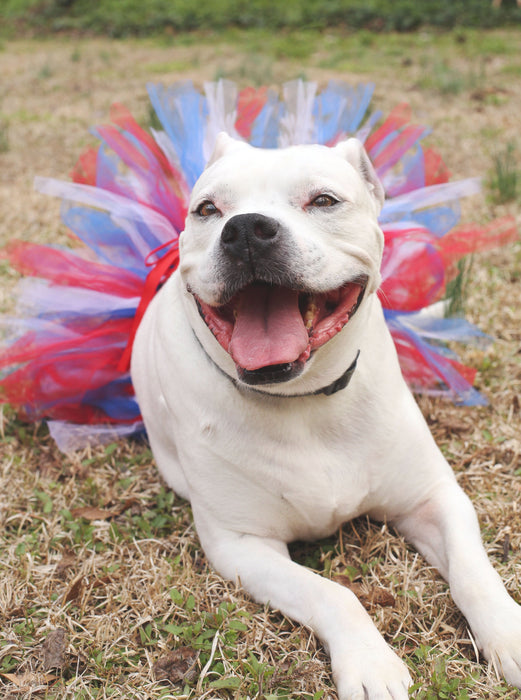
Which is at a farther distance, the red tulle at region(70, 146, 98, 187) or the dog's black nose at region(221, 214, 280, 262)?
the red tulle at region(70, 146, 98, 187)

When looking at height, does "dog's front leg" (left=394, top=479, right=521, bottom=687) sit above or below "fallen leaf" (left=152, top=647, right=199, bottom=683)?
above

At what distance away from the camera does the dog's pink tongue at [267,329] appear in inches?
69.1

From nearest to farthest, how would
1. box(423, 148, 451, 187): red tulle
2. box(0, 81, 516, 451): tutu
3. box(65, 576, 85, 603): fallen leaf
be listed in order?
box(65, 576, 85, 603): fallen leaf → box(0, 81, 516, 451): tutu → box(423, 148, 451, 187): red tulle

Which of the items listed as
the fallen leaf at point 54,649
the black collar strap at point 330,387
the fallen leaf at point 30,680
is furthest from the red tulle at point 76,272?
the fallen leaf at point 30,680

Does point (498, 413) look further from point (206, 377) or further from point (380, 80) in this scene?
point (380, 80)

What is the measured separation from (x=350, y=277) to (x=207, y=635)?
0.97 meters

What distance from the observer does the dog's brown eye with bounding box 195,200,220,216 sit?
1962 millimetres

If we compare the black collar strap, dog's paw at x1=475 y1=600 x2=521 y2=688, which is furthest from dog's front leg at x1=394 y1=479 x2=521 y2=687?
the black collar strap

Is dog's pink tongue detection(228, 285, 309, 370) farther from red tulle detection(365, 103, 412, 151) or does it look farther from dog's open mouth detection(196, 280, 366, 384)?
red tulle detection(365, 103, 412, 151)

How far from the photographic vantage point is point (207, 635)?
1.89 m

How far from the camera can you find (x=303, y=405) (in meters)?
1.99

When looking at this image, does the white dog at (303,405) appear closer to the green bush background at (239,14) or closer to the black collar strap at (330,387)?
the black collar strap at (330,387)

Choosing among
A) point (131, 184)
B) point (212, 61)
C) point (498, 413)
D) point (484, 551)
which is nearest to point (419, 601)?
point (484, 551)

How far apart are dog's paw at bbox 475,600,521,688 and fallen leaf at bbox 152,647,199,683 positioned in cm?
69
